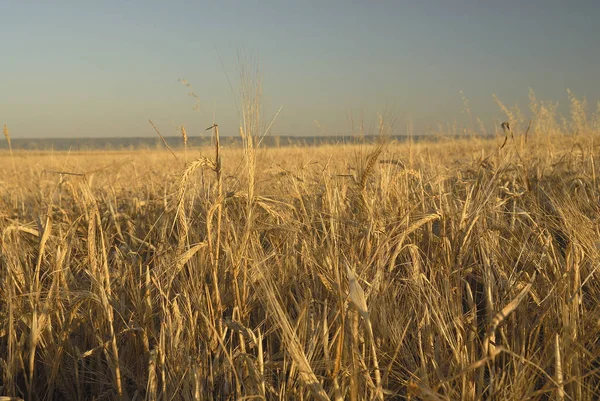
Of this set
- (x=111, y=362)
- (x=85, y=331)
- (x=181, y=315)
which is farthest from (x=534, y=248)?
(x=85, y=331)

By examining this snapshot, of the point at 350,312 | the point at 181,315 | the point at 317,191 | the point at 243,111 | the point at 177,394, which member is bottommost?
the point at 177,394

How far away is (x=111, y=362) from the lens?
3.87 ft

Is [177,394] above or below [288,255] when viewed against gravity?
below

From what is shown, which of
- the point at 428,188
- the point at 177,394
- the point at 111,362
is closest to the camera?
the point at 177,394

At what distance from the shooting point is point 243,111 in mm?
1283

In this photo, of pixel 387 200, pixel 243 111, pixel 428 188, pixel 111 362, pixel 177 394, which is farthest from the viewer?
pixel 428 188

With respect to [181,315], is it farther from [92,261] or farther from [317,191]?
[317,191]

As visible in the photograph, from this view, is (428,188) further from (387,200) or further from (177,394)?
(177,394)

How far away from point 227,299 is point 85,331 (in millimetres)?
415

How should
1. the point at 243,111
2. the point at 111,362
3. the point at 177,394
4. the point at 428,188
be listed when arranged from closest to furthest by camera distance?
1. the point at 177,394
2. the point at 111,362
3. the point at 243,111
4. the point at 428,188

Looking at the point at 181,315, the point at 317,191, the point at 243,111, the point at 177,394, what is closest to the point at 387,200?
the point at 317,191

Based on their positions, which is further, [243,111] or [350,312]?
[243,111]

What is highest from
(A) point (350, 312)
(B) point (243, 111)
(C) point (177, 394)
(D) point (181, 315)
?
(B) point (243, 111)

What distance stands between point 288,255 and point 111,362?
54cm
